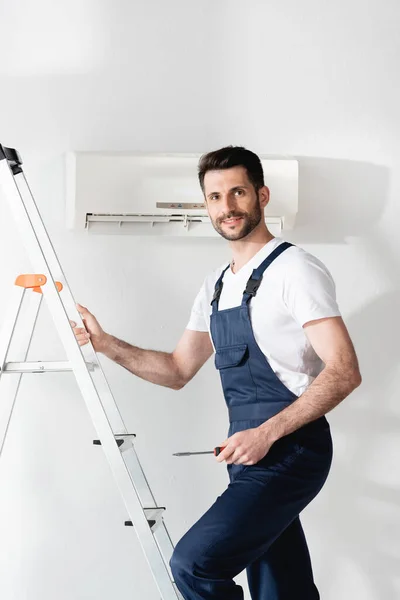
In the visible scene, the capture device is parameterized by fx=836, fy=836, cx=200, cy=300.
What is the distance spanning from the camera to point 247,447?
1814 millimetres

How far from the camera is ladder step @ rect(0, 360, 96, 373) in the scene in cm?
195

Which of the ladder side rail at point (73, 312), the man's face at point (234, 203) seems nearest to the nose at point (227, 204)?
the man's face at point (234, 203)

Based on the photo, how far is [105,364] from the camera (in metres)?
2.52

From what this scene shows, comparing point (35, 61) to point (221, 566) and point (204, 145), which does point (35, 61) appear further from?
point (221, 566)

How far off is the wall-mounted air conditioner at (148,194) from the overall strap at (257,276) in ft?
1.47

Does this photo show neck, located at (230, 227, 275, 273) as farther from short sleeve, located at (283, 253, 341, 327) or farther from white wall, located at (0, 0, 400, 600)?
white wall, located at (0, 0, 400, 600)

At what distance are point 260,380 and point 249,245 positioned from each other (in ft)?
1.15

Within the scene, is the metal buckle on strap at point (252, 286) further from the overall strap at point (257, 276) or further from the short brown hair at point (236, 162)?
the short brown hair at point (236, 162)

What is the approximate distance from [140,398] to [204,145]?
79cm

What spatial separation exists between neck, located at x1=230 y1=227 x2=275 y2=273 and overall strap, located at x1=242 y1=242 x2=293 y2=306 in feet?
0.26

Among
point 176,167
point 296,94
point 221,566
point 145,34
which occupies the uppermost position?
point 145,34

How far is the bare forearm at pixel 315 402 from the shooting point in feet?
6.00

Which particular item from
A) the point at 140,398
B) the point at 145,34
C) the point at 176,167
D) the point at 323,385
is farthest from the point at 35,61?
the point at 323,385

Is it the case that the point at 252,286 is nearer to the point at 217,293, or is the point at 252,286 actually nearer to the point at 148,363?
the point at 217,293
